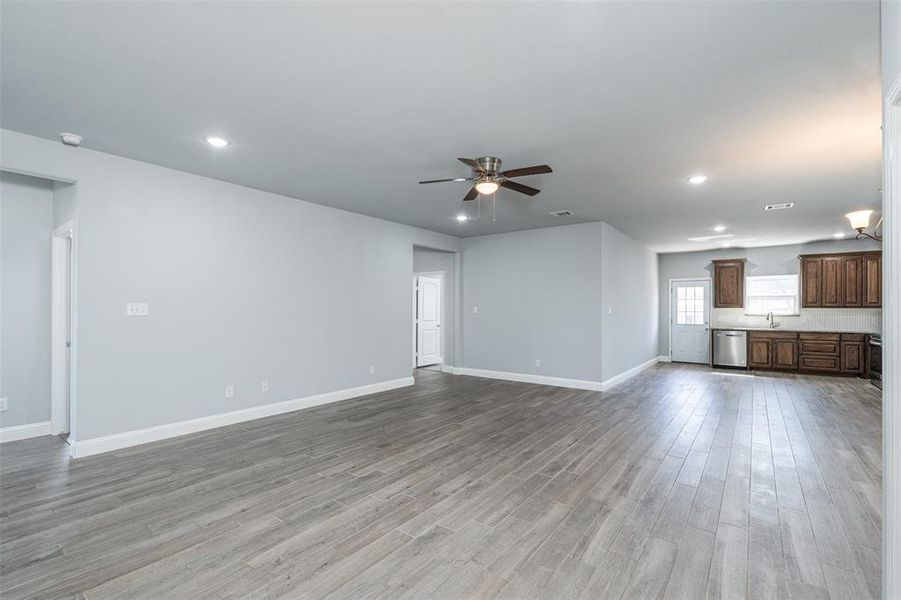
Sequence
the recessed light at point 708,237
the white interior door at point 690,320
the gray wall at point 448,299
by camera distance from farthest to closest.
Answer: the white interior door at point 690,320 → the gray wall at point 448,299 → the recessed light at point 708,237

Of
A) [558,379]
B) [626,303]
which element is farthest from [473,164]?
[626,303]

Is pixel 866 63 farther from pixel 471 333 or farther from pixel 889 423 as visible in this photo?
pixel 471 333

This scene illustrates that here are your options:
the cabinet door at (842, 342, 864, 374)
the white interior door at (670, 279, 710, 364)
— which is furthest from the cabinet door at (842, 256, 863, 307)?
the white interior door at (670, 279, 710, 364)

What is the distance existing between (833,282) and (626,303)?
4.58 meters

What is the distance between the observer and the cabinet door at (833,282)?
845 cm

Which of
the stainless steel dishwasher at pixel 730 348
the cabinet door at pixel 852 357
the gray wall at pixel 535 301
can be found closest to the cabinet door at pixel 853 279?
the cabinet door at pixel 852 357

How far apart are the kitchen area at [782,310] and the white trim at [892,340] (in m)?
8.07

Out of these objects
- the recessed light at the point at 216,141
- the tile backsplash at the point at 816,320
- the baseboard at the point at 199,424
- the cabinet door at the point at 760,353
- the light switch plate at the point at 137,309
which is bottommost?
the baseboard at the point at 199,424

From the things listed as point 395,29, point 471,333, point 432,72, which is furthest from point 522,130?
point 471,333

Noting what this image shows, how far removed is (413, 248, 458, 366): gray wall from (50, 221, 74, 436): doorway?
545 cm

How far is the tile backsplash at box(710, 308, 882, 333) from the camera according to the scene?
8359 mm

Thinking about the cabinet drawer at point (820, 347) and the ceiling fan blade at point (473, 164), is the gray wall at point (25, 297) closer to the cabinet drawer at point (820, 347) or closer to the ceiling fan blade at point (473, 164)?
the ceiling fan blade at point (473, 164)

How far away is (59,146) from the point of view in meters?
3.63

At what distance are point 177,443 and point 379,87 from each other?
12.5 feet
